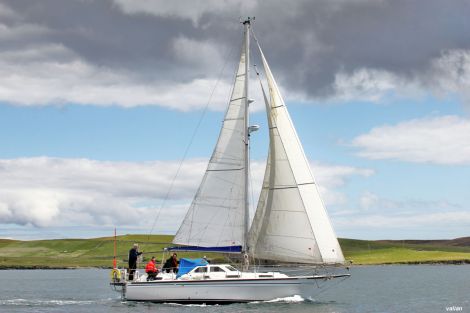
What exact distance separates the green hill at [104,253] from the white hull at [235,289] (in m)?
90.5

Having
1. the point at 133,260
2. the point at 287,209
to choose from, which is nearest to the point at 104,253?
the point at 133,260

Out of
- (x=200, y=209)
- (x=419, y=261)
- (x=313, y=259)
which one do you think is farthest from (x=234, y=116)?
(x=419, y=261)

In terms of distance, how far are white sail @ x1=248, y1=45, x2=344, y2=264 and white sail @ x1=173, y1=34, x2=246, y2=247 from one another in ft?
4.55

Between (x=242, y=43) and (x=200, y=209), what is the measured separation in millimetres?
10448

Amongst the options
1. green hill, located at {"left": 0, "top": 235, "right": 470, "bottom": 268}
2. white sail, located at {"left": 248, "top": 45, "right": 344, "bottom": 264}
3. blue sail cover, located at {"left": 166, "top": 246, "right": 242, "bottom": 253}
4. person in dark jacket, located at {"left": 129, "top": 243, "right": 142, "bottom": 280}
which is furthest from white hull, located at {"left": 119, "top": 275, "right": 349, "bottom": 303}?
green hill, located at {"left": 0, "top": 235, "right": 470, "bottom": 268}

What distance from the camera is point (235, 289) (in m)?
41.4

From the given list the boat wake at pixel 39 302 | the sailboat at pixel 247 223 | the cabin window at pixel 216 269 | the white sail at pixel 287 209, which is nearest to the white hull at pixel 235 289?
the sailboat at pixel 247 223

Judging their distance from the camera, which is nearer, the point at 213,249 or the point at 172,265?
the point at 213,249

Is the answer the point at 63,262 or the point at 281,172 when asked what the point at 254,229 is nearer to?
the point at 281,172

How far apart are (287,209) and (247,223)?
2498 mm

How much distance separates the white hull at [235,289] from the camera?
41.2m

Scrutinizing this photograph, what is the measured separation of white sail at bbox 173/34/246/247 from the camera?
42406mm

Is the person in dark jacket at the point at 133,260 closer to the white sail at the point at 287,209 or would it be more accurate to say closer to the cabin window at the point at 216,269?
the cabin window at the point at 216,269

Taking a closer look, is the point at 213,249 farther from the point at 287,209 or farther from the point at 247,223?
the point at 287,209
